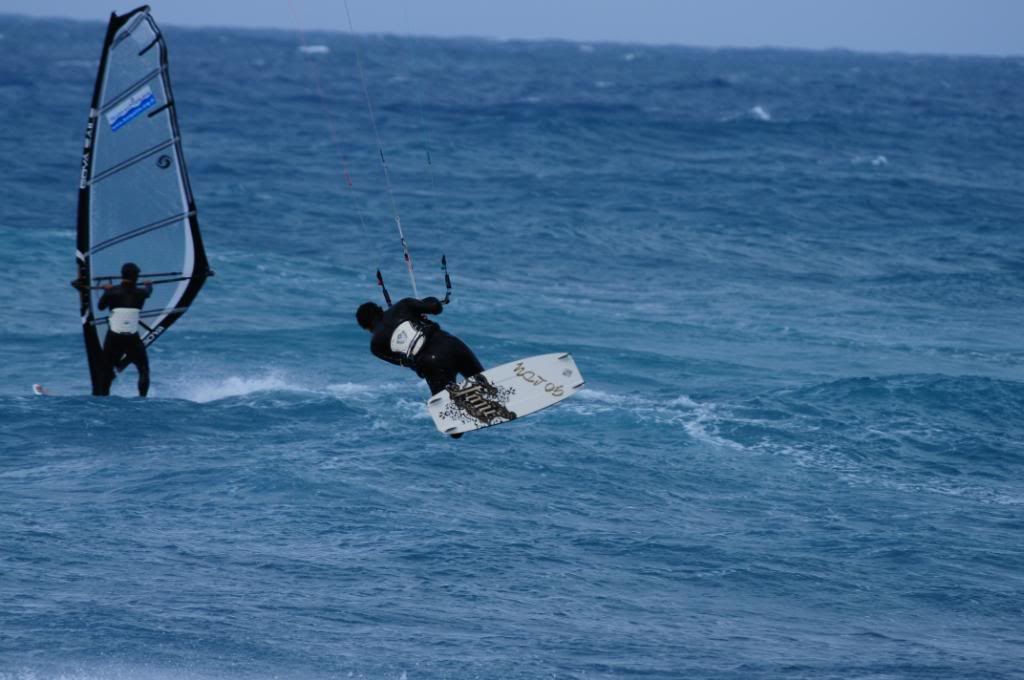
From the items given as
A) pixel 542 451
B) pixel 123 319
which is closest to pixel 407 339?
pixel 123 319

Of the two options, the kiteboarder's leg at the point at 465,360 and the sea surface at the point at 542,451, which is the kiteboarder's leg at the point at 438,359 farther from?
the sea surface at the point at 542,451

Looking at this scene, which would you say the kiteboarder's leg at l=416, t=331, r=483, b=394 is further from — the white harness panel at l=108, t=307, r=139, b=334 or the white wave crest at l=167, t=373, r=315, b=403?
the white wave crest at l=167, t=373, r=315, b=403

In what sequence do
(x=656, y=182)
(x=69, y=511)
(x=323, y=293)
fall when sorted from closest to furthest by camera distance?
1. (x=69, y=511)
2. (x=323, y=293)
3. (x=656, y=182)

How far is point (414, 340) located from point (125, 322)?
17.4 feet

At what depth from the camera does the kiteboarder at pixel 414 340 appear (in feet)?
33.0

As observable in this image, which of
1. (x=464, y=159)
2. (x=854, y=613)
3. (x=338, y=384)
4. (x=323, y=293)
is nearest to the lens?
(x=854, y=613)

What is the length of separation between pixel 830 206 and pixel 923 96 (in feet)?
162

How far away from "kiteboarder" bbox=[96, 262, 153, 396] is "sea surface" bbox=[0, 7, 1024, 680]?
29.4 inches

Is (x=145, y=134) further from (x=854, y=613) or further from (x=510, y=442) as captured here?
(x=854, y=613)

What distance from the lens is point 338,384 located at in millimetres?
17938

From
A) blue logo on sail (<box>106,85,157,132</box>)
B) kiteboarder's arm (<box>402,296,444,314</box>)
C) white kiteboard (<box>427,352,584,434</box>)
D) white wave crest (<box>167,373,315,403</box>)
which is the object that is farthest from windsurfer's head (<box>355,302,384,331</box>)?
white wave crest (<box>167,373,315,403</box>)

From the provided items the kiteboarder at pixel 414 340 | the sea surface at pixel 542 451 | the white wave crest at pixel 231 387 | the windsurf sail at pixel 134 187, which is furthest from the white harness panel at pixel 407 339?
the white wave crest at pixel 231 387

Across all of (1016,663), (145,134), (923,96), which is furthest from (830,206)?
(923,96)

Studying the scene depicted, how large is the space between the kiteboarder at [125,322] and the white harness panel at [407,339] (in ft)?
16.4
